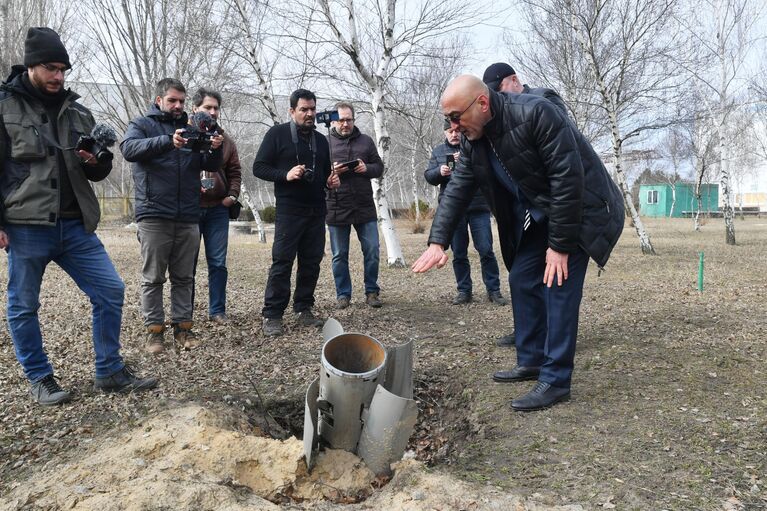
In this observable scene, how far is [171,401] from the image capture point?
3.61m

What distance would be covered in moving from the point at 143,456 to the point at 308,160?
3.19m

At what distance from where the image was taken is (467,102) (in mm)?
3211

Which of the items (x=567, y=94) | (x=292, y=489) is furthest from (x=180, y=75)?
(x=292, y=489)

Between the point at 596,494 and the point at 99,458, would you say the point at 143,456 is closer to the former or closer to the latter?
the point at 99,458

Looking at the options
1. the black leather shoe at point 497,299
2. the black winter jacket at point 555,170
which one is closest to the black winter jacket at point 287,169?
the black winter jacket at point 555,170

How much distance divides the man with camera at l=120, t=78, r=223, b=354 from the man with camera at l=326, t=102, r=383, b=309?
1807 millimetres

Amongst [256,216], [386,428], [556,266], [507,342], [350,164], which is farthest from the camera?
[256,216]

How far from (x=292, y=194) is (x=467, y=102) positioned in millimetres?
2468

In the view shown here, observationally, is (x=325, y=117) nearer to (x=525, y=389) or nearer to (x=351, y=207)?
(x=351, y=207)

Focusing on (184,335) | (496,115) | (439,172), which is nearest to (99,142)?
(184,335)

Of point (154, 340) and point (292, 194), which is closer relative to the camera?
point (154, 340)

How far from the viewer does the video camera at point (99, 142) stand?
11.7 ft

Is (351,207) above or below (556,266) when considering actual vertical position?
above

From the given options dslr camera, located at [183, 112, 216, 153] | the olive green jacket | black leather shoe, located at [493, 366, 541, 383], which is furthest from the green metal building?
the olive green jacket
